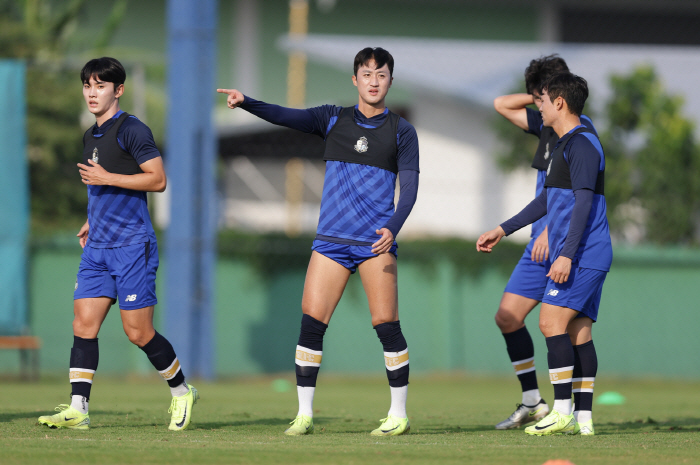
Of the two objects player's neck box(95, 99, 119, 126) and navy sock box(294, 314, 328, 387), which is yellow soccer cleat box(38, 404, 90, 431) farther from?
player's neck box(95, 99, 119, 126)

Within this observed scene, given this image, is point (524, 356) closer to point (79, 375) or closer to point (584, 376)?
point (584, 376)

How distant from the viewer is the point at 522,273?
6.70 metres

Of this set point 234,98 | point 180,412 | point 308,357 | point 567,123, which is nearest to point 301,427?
point 308,357

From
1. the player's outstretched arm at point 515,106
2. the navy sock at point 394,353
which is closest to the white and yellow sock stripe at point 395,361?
the navy sock at point 394,353

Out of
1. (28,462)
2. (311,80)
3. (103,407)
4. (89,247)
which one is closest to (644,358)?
(103,407)

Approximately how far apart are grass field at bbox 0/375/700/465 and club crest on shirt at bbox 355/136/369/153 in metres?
1.80

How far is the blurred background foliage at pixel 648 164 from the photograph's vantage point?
48.7 ft

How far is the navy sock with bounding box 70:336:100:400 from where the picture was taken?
584 centimetres

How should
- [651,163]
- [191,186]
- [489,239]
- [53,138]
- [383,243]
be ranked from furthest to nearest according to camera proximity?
[651,163], [53,138], [191,186], [489,239], [383,243]

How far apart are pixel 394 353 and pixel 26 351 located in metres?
8.23

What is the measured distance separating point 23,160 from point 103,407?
5.68 meters

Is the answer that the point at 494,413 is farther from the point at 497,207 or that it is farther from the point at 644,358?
the point at 497,207

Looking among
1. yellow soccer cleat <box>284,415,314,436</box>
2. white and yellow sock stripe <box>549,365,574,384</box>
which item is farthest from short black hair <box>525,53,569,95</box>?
yellow soccer cleat <box>284,415,314,436</box>

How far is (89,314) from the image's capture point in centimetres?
587
